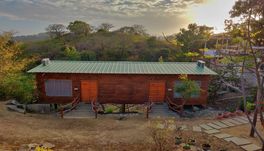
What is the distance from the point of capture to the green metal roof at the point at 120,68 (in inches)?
735

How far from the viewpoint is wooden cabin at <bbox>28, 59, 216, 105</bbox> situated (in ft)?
61.2

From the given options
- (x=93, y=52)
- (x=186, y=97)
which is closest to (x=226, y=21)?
(x=186, y=97)

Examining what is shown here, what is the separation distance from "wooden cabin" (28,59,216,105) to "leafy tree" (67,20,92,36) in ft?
99.1

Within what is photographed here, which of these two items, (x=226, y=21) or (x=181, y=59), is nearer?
(x=226, y=21)

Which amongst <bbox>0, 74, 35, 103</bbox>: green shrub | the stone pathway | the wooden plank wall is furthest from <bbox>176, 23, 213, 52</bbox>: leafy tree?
<bbox>0, 74, 35, 103</bbox>: green shrub

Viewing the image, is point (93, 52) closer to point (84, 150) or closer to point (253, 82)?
point (253, 82)

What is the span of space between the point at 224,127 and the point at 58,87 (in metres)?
13.0

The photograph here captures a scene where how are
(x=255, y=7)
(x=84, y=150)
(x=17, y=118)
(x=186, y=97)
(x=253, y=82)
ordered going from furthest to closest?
(x=253, y=82) < (x=186, y=97) < (x=17, y=118) < (x=84, y=150) < (x=255, y=7)

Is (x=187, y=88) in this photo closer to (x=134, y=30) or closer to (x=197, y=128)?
(x=197, y=128)

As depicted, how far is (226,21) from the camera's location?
29.6 feet

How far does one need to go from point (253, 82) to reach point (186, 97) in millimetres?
9219

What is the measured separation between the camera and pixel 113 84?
1894cm

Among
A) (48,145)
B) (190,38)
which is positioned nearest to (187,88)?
(48,145)

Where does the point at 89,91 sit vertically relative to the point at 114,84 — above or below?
below
